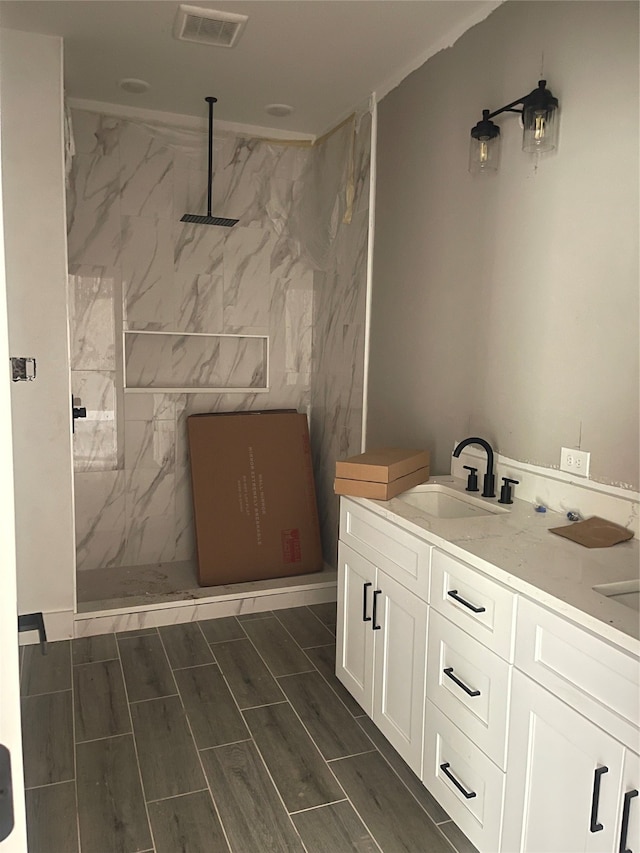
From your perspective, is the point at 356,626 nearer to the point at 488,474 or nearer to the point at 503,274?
the point at 488,474

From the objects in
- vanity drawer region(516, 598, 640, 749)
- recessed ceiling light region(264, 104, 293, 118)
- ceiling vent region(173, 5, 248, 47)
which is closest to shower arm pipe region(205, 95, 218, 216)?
recessed ceiling light region(264, 104, 293, 118)

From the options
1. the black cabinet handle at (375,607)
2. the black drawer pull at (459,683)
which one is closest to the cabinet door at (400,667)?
the black cabinet handle at (375,607)

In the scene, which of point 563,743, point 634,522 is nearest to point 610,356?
point 634,522

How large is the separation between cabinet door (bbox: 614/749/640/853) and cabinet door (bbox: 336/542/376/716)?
115 cm

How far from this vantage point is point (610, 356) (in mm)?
1964

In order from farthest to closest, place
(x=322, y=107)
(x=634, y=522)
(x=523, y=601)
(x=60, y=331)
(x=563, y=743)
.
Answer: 1. (x=322, y=107)
2. (x=60, y=331)
3. (x=634, y=522)
4. (x=523, y=601)
5. (x=563, y=743)

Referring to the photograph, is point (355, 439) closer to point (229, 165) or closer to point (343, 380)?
point (343, 380)

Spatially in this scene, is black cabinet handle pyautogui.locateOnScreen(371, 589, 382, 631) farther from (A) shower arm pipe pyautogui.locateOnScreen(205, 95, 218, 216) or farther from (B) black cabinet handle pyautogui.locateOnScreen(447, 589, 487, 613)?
(A) shower arm pipe pyautogui.locateOnScreen(205, 95, 218, 216)

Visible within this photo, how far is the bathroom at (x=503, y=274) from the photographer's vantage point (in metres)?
1.95

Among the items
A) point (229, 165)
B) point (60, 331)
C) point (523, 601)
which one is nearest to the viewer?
point (523, 601)

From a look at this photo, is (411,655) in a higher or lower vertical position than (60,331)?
lower

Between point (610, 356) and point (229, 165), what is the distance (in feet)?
8.98

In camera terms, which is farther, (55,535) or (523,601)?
(55,535)

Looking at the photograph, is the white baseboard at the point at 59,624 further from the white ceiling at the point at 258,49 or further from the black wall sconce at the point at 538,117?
the black wall sconce at the point at 538,117
